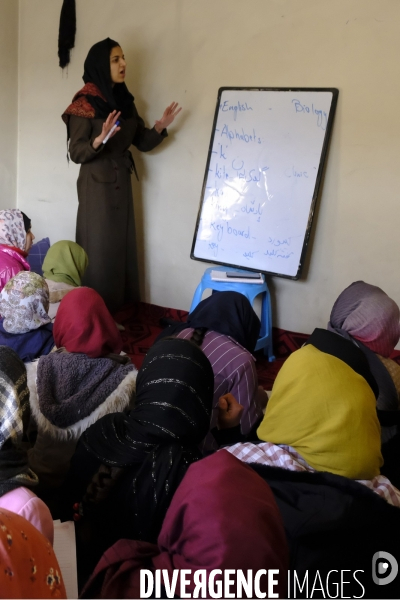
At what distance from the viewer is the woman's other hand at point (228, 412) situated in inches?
62.2

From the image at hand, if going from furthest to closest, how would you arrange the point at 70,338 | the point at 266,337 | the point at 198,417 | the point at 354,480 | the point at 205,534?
1. the point at 266,337
2. the point at 70,338
3. the point at 198,417
4. the point at 354,480
5. the point at 205,534

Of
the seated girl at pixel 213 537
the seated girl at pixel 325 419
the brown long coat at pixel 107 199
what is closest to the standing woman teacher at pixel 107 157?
the brown long coat at pixel 107 199

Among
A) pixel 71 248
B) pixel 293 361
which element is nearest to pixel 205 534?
pixel 293 361

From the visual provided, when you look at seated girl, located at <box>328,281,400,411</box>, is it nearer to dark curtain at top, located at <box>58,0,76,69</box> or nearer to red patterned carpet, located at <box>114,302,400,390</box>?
red patterned carpet, located at <box>114,302,400,390</box>

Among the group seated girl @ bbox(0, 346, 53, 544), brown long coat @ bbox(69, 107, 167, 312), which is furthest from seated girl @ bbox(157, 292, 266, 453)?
brown long coat @ bbox(69, 107, 167, 312)

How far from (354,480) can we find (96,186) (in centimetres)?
254

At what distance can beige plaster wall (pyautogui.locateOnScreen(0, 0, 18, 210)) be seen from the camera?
3686 mm

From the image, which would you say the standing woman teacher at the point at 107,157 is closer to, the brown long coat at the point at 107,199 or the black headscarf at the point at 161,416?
the brown long coat at the point at 107,199

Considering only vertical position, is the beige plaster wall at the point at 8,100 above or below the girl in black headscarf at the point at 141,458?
above

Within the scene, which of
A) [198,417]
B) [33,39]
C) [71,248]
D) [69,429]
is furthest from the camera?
[33,39]

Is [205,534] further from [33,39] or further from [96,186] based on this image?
[33,39]

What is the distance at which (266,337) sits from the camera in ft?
9.89

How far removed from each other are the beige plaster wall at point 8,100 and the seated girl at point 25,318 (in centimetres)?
234

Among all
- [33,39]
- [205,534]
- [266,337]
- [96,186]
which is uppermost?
[33,39]
